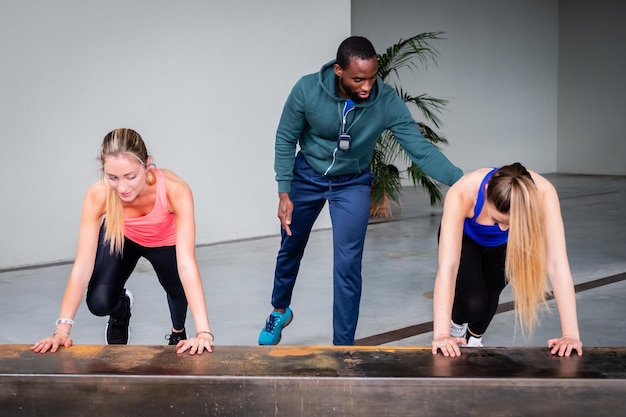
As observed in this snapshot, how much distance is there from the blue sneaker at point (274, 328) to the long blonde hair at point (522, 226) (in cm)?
153

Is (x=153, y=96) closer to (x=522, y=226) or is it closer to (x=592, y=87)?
(x=522, y=226)

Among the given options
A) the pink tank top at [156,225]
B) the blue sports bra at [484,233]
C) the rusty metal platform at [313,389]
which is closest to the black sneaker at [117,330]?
the pink tank top at [156,225]

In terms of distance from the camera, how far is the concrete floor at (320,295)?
412 centimetres

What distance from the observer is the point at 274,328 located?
12.9 feet

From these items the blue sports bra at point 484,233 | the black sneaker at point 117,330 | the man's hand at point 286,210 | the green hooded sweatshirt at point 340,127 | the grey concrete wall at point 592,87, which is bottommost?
the black sneaker at point 117,330

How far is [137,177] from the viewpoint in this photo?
2.78m

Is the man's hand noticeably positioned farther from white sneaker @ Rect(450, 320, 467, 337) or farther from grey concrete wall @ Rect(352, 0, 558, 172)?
grey concrete wall @ Rect(352, 0, 558, 172)

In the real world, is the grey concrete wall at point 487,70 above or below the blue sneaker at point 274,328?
above

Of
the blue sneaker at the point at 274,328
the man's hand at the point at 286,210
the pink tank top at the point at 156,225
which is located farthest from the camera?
the blue sneaker at the point at 274,328

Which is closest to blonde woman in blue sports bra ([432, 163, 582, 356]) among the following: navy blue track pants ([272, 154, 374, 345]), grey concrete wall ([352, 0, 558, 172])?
navy blue track pants ([272, 154, 374, 345])

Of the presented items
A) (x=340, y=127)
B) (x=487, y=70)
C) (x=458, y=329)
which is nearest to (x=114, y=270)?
(x=340, y=127)

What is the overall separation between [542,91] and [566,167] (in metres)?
1.38

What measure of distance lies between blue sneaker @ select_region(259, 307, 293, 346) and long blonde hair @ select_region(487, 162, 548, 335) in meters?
1.53

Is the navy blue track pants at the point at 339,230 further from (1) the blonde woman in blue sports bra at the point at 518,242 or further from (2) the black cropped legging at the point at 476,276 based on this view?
(1) the blonde woman in blue sports bra at the point at 518,242
